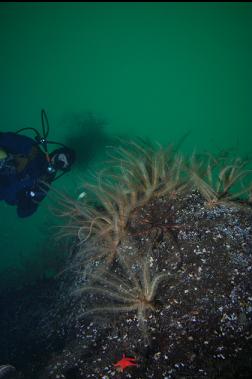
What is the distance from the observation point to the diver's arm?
6253 mm

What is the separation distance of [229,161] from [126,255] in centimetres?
195

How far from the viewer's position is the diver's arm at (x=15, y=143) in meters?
6.25

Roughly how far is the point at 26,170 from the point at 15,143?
0.64 m

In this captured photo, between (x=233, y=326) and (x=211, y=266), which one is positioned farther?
(x=211, y=266)

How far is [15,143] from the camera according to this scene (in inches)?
250

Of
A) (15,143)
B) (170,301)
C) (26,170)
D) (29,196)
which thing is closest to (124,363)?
(170,301)

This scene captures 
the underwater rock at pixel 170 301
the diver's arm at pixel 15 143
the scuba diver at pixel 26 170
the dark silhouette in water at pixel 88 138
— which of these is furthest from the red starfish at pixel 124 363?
the dark silhouette in water at pixel 88 138

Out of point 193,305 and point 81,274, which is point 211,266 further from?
point 81,274

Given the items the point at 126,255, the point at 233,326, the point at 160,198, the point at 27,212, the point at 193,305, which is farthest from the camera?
the point at 27,212

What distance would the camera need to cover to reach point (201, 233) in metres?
3.52

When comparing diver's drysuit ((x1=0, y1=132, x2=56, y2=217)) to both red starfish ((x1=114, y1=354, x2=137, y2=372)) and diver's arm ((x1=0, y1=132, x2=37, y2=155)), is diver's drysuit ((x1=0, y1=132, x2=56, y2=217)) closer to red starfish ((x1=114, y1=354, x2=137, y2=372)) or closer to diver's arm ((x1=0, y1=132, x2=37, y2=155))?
diver's arm ((x1=0, y1=132, x2=37, y2=155))

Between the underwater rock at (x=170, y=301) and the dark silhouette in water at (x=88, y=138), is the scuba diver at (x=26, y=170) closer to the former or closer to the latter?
the underwater rock at (x=170, y=301)

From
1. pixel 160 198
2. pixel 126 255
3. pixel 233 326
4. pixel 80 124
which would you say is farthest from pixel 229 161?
pixel 80 124

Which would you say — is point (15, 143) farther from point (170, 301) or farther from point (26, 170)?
point (170, 301)
